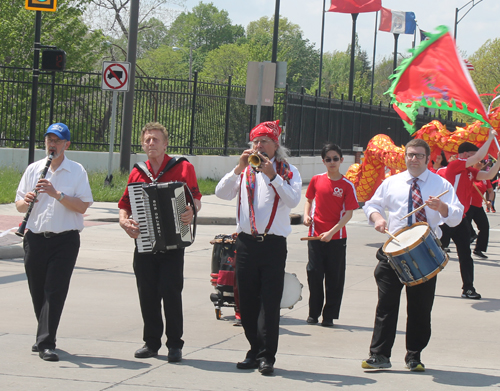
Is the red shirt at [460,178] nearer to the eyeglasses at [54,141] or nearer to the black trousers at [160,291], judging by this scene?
the black trousers at [160,291]

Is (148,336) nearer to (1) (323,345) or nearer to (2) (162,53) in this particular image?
(1) (323,345)

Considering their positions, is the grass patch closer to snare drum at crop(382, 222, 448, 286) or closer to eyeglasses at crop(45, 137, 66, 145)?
eyeglasses at crop(45, 137, 66, 145)

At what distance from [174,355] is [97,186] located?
12798 millimetres

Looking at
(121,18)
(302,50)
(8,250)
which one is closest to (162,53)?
(302,50)

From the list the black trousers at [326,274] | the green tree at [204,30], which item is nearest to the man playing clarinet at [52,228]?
the black trousers at [326,274]

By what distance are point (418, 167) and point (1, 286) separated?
5.21m

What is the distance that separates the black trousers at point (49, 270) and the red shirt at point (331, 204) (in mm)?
2700

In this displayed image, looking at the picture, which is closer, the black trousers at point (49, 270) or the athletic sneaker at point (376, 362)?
the athletic sneaker at point (376, 362)

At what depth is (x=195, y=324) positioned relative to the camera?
719 centimetres

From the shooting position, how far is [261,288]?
5.65 metres

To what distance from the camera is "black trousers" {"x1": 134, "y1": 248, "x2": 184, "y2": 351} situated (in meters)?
5.78

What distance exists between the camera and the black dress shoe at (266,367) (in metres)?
5.46

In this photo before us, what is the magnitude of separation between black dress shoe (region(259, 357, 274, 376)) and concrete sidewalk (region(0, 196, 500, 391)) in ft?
0.22

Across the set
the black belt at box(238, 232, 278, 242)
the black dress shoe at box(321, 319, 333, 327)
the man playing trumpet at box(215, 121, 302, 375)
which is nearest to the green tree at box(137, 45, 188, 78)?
the black dress shoe at box(321, 319, 333, 327)
